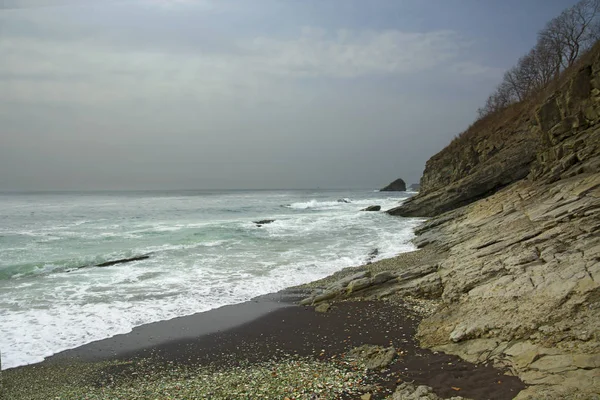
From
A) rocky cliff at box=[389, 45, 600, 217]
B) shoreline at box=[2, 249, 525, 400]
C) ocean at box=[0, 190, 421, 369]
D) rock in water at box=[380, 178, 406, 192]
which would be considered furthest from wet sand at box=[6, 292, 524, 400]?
rock in water at box=[380, 178, 406, 192]

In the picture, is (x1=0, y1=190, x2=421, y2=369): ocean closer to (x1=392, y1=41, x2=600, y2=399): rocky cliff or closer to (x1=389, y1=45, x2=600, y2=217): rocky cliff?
(x1=392, y1=41, x2=600, y2=399): rocky cliff

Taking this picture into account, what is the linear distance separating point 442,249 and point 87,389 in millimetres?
14613

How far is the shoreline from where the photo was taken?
21.5ft

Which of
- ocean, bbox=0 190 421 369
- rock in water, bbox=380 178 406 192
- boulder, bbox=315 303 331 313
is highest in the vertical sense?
rock in water, bbox=380 178 406 192

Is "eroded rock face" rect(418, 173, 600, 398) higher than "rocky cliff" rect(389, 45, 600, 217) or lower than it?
lower

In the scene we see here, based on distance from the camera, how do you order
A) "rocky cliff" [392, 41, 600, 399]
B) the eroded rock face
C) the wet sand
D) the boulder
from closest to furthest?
the eroded rock face < "rocky cliff" [392, 41, 600, 399] < the wet sand < the boulder

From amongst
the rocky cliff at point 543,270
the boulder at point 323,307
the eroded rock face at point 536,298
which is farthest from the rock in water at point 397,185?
the boulder at point 323,307

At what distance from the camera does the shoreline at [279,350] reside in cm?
657

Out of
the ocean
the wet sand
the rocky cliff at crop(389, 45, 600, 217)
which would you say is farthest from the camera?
the rocky cliff at crop(389, 45, 600, 217)

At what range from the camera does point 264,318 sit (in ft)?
36.9

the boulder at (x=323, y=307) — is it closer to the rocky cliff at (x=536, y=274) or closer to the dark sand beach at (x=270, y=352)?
the dark sand beach at (x=270, y=352)

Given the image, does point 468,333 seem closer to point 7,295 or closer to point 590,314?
point 590,314

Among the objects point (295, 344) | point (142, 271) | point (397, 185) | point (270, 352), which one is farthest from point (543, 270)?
point (397, 185)

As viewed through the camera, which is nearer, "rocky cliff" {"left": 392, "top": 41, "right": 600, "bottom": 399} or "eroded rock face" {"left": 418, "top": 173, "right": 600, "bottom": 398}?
"eroded rock face" {"left": 418, "top": 173, "right": 600, "bottom": 398}
